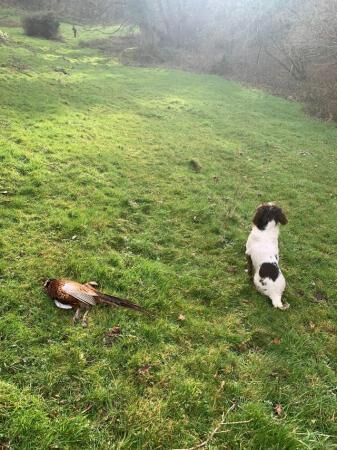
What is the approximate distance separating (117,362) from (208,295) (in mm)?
2280

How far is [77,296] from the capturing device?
5.68 metres

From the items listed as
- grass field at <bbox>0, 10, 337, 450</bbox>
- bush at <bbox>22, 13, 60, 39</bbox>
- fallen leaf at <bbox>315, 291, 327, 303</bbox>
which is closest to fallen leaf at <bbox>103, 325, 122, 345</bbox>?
grass field at <bbox>0, 10, 337, 450</bbox>

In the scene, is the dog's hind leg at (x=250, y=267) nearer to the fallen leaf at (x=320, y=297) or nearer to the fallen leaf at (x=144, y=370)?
the fallen leaf at (x=320, y=297)

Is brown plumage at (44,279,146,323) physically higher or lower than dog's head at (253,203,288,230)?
lower

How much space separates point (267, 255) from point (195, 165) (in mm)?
6771

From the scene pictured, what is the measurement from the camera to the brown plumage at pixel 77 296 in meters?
5.64

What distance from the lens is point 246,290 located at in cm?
702

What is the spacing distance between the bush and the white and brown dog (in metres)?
31.7

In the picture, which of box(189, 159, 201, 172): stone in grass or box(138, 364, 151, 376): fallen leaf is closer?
box(138, 364, 151, 376): fallen leaf

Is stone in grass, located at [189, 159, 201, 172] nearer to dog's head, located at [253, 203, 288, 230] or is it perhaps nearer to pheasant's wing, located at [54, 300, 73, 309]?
dog's head, located at [253, 203, 288, 230]

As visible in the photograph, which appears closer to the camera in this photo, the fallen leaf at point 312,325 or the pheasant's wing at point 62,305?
the pheasant's wing at point 62,305

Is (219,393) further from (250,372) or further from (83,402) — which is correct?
(83,402)

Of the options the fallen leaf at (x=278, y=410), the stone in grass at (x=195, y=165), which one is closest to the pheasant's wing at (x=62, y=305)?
the fallen leaf at (x=278, y=410)

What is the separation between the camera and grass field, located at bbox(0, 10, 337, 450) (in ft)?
14.4
